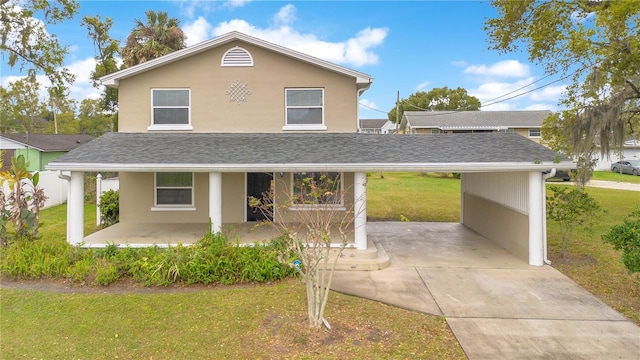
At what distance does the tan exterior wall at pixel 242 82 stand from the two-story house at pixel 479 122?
2424 centimetres

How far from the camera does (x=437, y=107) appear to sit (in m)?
56.5

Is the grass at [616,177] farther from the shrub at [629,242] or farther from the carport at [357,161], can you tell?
the shrub at [629,242]

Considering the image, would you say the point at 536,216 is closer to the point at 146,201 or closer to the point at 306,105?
the point at 306,105

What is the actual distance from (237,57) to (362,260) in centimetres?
777

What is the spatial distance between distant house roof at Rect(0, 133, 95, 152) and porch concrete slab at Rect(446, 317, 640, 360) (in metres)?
27.9

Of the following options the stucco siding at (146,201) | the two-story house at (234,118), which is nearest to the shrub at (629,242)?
the two-story house at (234,118)

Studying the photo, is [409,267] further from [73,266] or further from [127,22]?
[127,22]

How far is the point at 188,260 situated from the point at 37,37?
47.2ft

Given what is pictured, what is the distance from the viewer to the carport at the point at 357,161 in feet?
29.3

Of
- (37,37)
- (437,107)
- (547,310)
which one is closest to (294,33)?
(37,37)

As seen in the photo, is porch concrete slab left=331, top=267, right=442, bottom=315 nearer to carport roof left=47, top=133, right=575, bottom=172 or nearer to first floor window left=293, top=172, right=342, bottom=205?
first floor window left=293, top=172, right=342, bottom=205

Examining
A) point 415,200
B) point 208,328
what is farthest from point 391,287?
point 415,200

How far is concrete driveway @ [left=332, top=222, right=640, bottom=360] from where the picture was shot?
17.1 ft

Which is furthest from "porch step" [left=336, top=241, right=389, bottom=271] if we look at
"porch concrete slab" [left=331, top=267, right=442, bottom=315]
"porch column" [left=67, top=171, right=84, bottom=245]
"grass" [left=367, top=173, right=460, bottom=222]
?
"porch column" [left=67, top=171, right=84, bottom=245]
